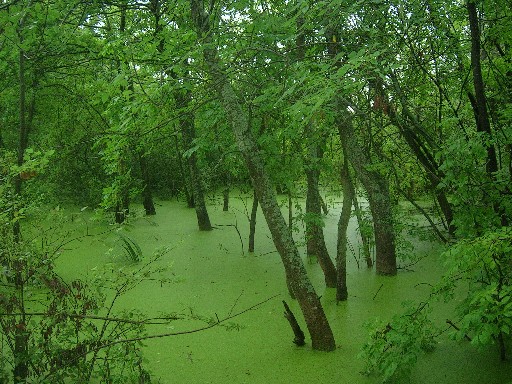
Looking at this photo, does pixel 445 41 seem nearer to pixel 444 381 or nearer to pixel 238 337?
pixel 444 381

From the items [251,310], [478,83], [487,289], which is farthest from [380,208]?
[487,289]

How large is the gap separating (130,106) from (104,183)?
4907 mm

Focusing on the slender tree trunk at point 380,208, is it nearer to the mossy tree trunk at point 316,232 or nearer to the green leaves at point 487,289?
the mossy tree trunk at point 316,232

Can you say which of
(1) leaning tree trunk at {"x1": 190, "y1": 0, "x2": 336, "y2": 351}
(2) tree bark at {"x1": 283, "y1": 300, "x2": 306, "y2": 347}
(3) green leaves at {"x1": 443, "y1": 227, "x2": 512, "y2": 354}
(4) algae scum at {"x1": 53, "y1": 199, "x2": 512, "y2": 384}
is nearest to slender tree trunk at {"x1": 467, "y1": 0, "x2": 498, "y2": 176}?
(3) green leaves at {"x1": 443, "y1": 227, "x2": 512, "y2": 354}

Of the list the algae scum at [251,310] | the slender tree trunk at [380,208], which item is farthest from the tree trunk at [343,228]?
the slender tree trunk at [380,208]

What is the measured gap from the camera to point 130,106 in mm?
3174

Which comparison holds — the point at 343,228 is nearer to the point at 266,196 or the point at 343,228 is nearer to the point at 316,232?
the point at 316,232

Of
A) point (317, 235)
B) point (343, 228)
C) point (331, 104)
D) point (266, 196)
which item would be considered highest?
point (331, 104)

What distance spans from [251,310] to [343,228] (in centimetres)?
110

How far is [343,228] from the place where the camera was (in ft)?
13.9

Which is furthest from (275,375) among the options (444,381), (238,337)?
(444,381)

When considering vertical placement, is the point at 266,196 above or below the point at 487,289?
above

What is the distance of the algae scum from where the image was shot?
325 centimetres

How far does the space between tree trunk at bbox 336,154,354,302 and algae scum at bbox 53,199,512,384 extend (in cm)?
15
